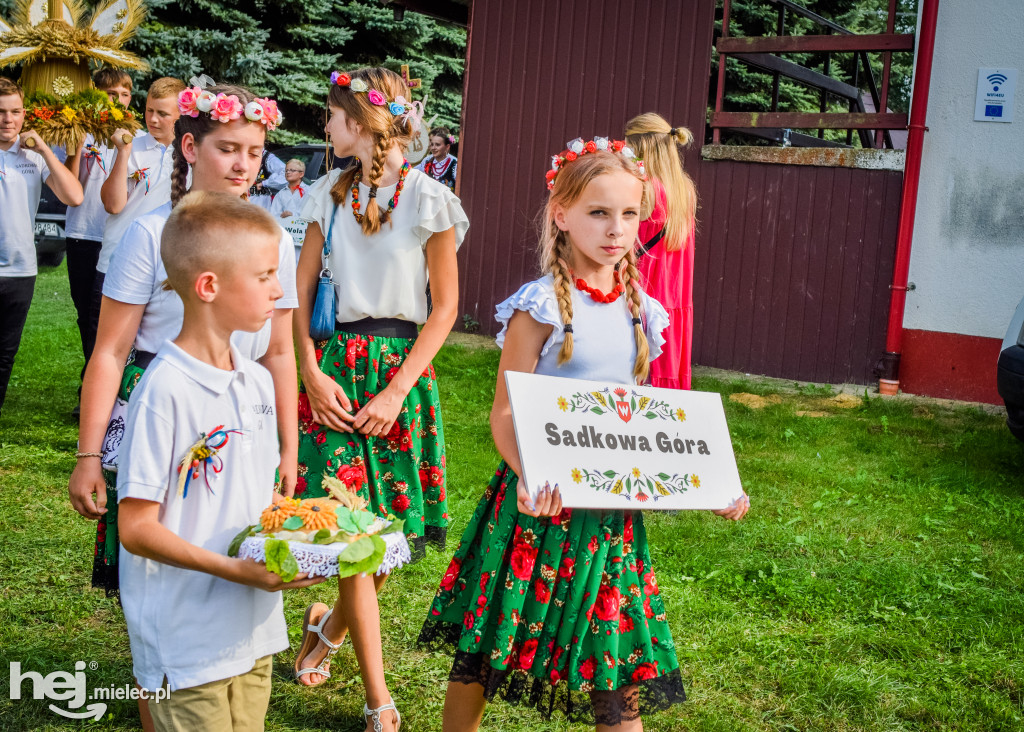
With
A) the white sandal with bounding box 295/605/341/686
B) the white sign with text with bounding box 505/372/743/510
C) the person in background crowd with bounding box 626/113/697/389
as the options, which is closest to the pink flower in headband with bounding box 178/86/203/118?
the white sign with text with bounding box 505/372/743/510

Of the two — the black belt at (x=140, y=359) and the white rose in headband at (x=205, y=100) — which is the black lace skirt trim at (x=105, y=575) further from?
the white rose in headband at (x=205, y=100)

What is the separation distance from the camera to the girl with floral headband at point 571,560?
2.57 meters

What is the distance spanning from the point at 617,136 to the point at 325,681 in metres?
7.36

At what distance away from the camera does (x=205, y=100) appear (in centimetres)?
265

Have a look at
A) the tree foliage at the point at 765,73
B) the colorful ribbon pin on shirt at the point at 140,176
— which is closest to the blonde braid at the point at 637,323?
the colorful ribbon pin on shirt at the point at 140,176

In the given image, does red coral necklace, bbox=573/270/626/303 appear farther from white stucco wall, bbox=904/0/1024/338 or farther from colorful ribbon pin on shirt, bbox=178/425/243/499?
white stucco wall, bbox=904/0/1024/338

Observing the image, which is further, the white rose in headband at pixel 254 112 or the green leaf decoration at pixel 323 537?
the white rose in headband at pixel 254 112

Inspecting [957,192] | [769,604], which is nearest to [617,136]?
[957,192]

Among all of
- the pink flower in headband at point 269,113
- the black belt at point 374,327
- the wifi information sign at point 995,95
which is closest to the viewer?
the pink flower in headband at point 269,113

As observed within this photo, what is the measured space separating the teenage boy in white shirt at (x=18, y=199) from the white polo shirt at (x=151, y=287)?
365cm

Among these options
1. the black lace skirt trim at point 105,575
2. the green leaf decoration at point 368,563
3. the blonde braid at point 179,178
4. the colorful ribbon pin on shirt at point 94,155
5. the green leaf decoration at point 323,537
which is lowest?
the black lace skirt trim at point 105,575

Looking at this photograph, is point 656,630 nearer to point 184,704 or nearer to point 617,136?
point 184,704

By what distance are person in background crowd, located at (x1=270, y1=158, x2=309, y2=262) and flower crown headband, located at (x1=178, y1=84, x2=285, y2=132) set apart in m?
6.89

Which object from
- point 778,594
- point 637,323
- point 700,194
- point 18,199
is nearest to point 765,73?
point 700,194
